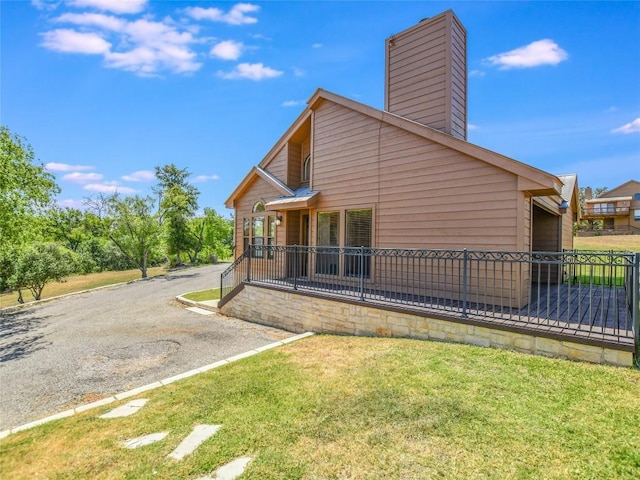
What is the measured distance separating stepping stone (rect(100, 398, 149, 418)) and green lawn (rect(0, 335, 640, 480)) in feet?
0.43

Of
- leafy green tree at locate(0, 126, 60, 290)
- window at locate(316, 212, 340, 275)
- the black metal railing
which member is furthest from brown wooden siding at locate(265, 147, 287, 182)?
leafy green tree at locate(0, 126, 60, 290)

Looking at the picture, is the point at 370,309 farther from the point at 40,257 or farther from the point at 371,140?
the point at 40,257

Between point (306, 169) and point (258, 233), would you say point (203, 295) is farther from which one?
point (306, 169)

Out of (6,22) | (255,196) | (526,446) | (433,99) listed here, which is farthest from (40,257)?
(526,446)

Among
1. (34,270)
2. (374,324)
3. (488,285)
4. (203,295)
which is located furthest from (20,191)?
(488,285)

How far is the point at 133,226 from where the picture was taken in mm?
22688

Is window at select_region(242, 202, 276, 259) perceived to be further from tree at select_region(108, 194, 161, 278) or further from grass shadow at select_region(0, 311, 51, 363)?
tree at select_region(108, 194, 161, 278)

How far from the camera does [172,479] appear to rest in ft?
8.23

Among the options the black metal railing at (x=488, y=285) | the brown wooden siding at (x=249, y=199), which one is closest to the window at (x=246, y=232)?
the brown wooden siding at (x=249, y=199)

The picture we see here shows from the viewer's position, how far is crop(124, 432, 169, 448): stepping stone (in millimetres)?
3104

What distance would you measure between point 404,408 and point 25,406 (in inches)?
225

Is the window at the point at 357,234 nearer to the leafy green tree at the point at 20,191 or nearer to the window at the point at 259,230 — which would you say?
the window at the point at 259,230

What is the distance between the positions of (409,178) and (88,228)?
42.9m

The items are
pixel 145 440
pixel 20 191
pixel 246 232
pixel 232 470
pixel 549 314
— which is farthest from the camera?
pixel 246 232
